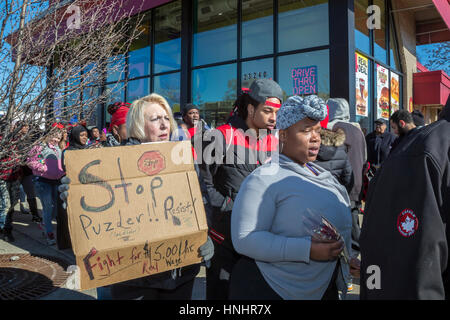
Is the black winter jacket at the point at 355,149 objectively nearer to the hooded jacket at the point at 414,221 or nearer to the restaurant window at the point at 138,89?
the hooded jacket at the point at 414,221

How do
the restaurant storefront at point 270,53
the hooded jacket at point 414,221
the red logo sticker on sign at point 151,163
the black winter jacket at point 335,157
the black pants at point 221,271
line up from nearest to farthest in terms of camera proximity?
the hooded jacket at point 414,221
the red logo sticker on sign at point 151,163
the black pants at point 221,271
the black winter jacket at point 335,157
the restaurant storefront at point 270,53

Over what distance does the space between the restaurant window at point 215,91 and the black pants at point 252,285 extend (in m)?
7.39

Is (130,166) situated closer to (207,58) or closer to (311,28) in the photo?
(311,28)

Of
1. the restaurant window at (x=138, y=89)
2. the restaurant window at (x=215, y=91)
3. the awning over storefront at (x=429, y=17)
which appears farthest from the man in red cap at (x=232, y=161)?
the awning over storefront at (x=429, y=17)

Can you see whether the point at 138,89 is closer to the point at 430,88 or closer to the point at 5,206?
the point at 5,206

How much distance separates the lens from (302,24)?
26.4 feet

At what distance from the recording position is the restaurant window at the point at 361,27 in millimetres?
8148

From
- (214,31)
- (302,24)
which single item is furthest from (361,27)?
(214,31)

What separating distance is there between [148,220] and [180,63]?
9023 millimetres

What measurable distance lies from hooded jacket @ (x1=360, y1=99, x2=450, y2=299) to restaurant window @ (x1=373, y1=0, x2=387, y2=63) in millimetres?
9279

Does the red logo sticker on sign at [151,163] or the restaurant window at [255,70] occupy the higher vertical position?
the restaurant window at [255,70]

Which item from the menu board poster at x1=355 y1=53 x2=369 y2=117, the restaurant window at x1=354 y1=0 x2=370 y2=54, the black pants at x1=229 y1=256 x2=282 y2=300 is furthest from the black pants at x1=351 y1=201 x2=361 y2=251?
the restaurant window at x1=354 y1=0 x2=370 y2=54

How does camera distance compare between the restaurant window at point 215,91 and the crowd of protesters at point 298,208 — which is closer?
the crowd of protesters at point 298,208

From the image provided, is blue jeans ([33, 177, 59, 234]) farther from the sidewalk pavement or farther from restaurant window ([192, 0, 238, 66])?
restaurant window ([192, 0, 238, 66])
